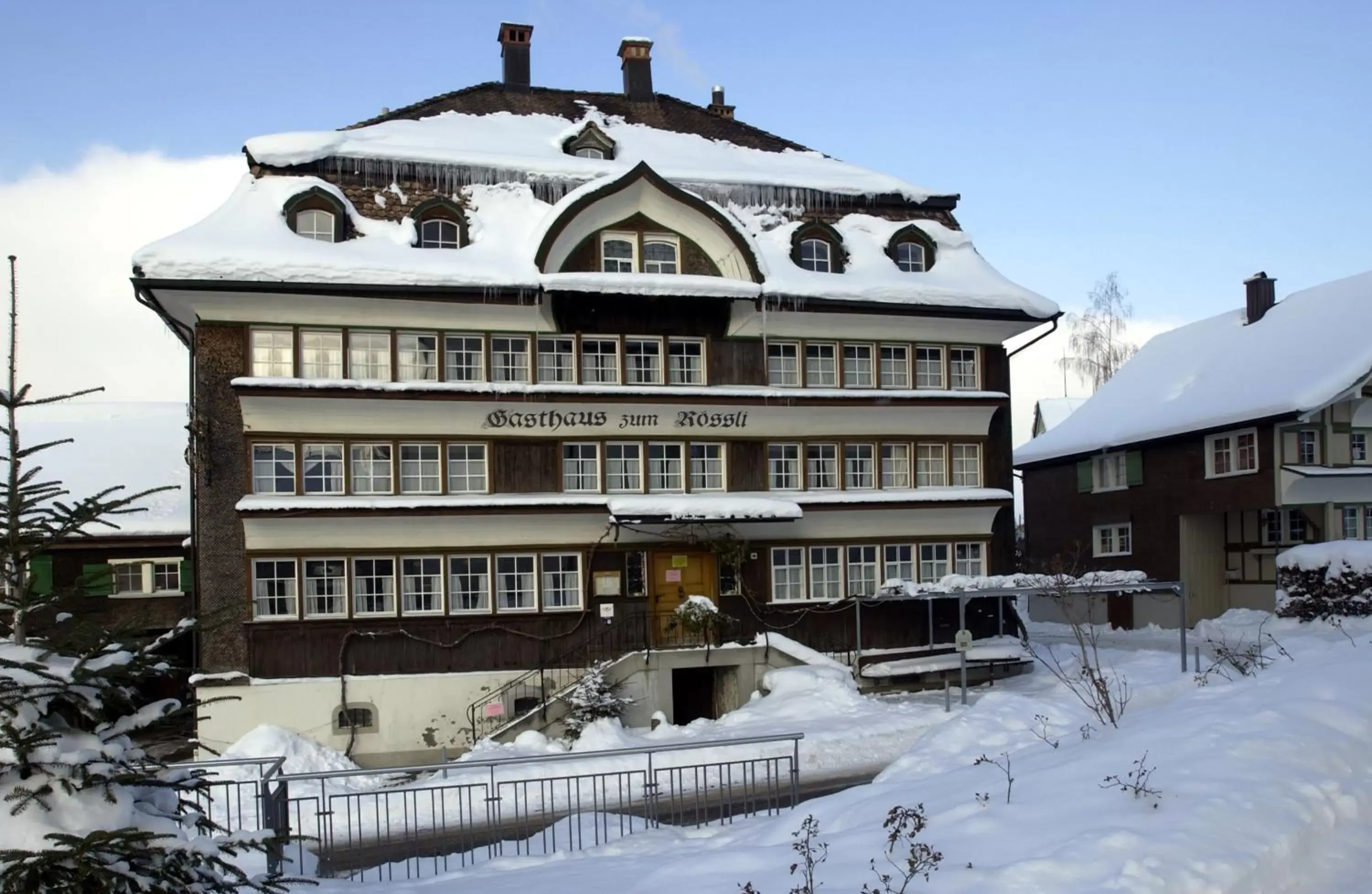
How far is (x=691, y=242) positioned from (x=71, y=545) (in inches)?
689

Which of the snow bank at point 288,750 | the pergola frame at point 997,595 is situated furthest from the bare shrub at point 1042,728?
the snow bank at point 288,750

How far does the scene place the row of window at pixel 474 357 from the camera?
23891 millimetres

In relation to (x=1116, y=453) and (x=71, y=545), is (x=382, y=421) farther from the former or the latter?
(x=1116, y=453)

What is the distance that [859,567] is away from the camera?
89.9ft

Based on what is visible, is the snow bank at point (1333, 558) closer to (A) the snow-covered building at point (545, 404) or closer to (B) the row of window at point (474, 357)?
(A) the snow-covered building at point (545, 404)

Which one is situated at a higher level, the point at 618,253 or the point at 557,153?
the point at 557,153

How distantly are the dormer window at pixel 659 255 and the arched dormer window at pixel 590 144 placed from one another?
367 centimetres

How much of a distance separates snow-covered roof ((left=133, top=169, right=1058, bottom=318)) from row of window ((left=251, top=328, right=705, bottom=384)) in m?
1.32

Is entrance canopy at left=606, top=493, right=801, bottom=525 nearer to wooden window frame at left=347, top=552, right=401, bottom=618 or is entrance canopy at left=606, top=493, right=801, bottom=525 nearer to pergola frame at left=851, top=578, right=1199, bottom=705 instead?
pergola frame at left=851, top=578, right=1199, bottom=705

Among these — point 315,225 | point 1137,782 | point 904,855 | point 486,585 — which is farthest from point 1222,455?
point 904,855

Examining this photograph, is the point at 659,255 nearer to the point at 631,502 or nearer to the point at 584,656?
the point at 631,502

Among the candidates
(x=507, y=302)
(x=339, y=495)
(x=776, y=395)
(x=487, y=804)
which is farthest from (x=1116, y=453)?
(x=487, y=804)

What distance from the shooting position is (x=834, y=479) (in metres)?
27.3

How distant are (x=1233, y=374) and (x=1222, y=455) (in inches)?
134
